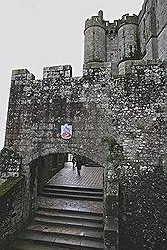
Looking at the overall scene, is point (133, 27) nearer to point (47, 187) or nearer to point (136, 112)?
point (136, 112)

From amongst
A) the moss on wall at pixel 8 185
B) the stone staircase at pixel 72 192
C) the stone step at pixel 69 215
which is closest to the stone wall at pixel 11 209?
the moss on wall at pixel 8 185

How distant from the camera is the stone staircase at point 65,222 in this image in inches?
234

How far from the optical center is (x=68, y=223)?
265 inches

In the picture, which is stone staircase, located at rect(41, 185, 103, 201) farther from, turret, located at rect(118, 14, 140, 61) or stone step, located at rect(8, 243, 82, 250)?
turret, located at rect(118, 14, 140, 61)

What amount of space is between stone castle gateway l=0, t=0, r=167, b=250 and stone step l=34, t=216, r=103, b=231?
51cm

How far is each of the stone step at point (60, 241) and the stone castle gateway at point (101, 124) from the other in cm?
44

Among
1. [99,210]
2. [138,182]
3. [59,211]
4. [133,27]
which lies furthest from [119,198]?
[133,27]

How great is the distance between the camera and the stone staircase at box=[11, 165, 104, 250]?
19.5 feet

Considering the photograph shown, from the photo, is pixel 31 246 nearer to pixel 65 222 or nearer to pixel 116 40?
pixel 65 222

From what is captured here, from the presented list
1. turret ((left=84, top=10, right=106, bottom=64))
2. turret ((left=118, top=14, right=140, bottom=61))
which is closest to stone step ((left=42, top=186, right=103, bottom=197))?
turret ((left=118, top=14, right=140, bottom=61))

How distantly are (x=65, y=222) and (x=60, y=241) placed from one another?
2.82ft

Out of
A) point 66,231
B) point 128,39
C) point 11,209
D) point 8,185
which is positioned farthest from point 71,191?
point 128,39

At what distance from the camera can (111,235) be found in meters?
5.00

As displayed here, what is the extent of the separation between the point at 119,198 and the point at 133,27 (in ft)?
43.2
